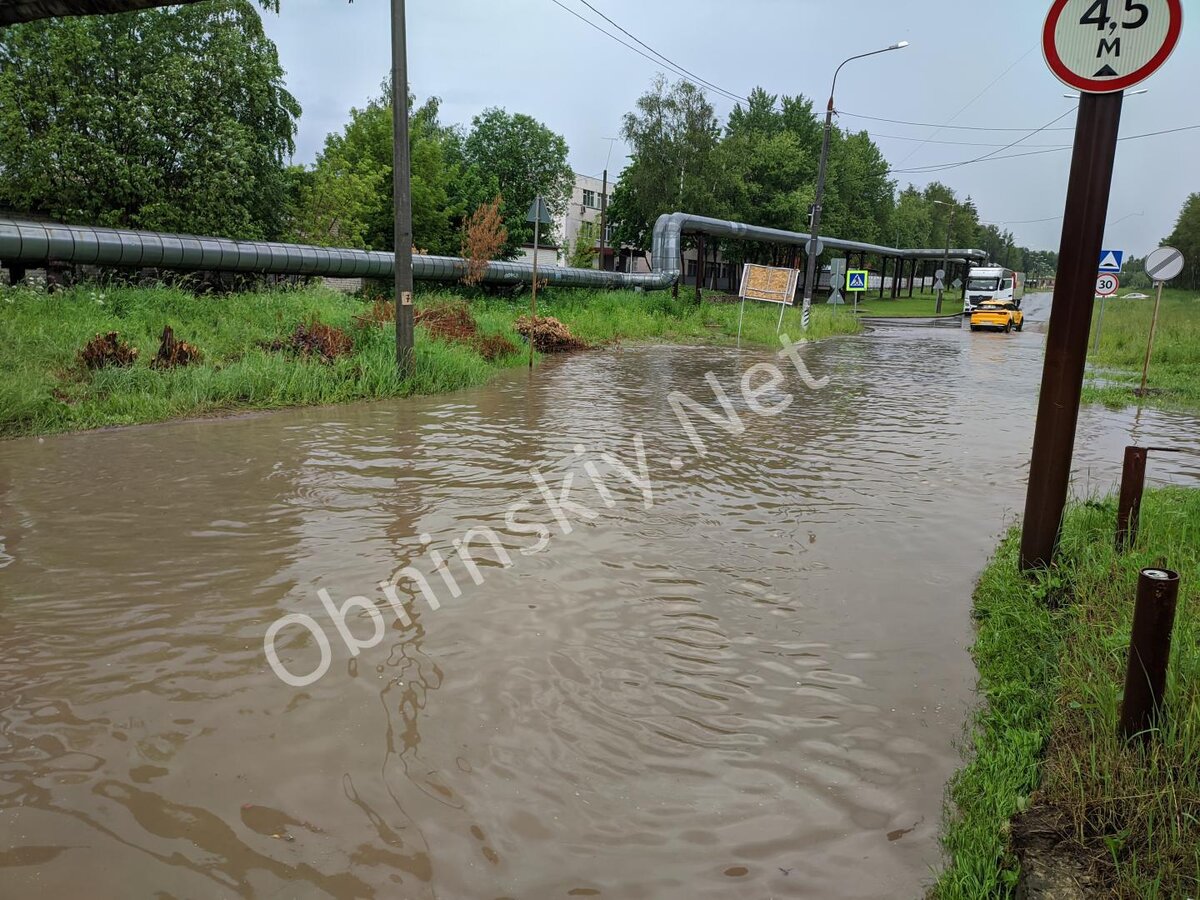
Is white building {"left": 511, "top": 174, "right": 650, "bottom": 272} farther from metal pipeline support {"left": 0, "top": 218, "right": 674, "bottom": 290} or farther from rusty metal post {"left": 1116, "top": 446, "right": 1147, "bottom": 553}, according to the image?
Answer: rusty metal post {"left": 1116, "top": 446, "right": 1147, "bottom": 553}

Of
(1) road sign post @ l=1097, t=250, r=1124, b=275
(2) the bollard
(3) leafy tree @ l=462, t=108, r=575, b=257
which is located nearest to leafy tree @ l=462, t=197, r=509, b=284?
(1) road sign post @ l=1097, t=250, r=1124, b=275

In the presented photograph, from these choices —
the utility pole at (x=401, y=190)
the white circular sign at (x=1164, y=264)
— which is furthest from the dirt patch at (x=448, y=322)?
the white circular sign at (x=1164, y=264)

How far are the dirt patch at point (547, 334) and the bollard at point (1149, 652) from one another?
59.8ft

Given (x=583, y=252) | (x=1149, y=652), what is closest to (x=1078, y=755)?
(x=1149, y=652)

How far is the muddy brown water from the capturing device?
2844mm

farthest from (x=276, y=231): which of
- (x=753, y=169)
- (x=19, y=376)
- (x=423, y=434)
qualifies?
(x=753, y=169)

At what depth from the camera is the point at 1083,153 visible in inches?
182

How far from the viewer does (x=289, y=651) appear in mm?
4266

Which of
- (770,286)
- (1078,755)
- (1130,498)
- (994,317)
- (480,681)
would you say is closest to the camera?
(1078,755)

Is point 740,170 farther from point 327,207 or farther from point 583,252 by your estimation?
Answer: point 327,207

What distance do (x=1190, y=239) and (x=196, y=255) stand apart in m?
101

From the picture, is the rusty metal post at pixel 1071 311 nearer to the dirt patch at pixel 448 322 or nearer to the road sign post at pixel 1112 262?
the dirt patch at pixel 448 322

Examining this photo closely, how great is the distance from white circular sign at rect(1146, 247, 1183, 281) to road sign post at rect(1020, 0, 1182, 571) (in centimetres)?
1343

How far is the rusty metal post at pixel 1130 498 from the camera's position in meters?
5.18
